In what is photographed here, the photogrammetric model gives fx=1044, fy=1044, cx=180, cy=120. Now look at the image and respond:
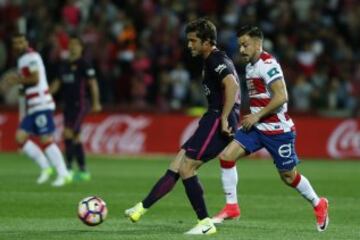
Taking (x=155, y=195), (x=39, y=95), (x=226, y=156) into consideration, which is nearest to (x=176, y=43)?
(x=39, y=95)

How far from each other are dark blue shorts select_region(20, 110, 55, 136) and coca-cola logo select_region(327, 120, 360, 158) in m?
9.46

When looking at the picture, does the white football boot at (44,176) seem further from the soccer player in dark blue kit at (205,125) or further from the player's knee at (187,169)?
the player's knee at (187,169)

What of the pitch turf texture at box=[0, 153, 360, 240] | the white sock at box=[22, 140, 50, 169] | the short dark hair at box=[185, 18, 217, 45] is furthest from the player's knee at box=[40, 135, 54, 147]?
the short dark hair at box=[185, 18, 217, 45]

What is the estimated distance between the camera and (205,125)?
35.7 ft

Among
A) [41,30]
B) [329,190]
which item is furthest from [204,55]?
[41,30]

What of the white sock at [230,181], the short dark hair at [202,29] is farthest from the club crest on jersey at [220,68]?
the white sock at [230,181]

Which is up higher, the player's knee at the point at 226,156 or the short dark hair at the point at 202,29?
the short dark hair at the point at 202,29

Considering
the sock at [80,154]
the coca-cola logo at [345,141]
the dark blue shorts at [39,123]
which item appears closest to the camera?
the dark blue shorts at [39,123]

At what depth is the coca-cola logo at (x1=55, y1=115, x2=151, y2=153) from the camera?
957 inches

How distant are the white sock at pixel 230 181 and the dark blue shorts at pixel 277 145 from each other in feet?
1.51

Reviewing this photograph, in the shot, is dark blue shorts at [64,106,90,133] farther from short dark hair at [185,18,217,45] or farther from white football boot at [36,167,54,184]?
short dark hair at [185,18,217,45]

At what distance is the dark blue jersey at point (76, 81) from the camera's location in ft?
58.8

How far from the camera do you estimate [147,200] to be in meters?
10.8

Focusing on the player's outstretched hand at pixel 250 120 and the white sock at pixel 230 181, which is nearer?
the player's outstretched hand at pixel 250 120
